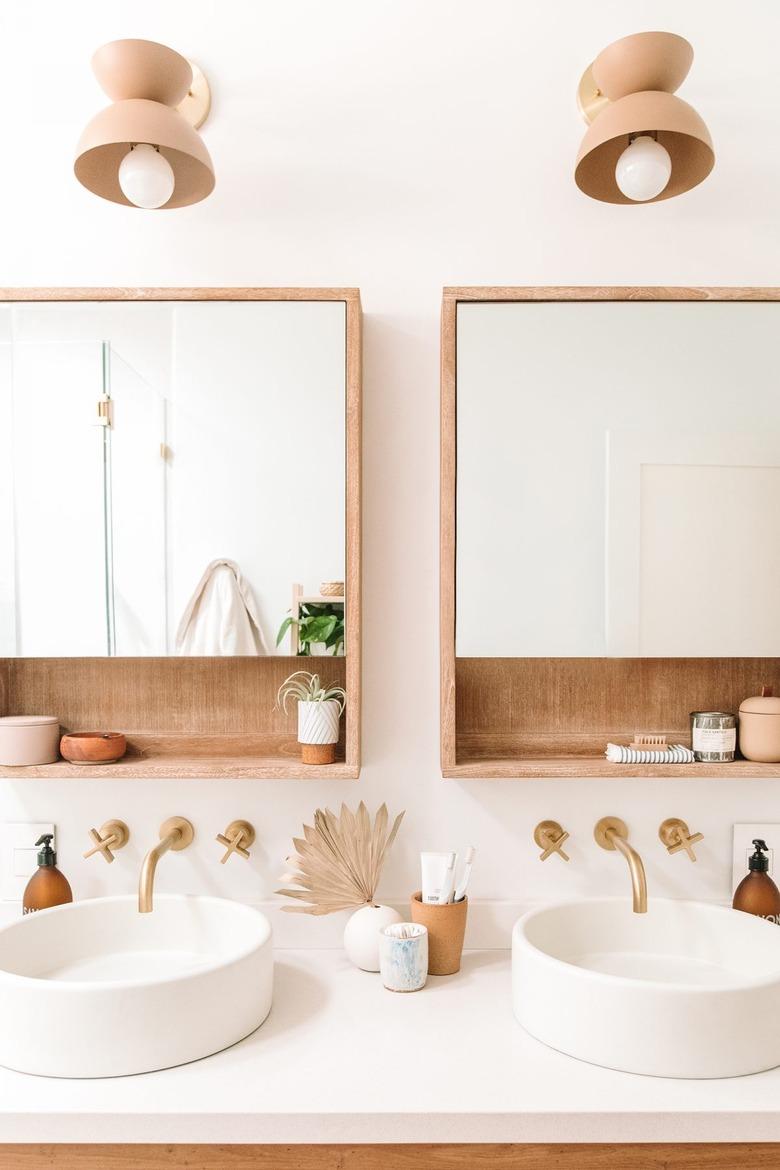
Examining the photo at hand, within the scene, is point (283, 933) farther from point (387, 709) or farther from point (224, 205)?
point (224, 205)

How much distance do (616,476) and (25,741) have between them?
103 centimetres

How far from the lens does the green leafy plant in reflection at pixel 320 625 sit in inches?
55.9

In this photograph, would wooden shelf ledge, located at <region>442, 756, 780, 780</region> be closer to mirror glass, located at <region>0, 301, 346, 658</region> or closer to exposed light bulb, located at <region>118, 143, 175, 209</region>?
mirror glass, located at <region>0, 301, 346, 658</region>

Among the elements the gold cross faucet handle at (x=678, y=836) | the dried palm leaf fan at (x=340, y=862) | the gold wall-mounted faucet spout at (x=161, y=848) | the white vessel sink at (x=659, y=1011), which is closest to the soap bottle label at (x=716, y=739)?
the gold cross faucet handle at (x=678, y=836)

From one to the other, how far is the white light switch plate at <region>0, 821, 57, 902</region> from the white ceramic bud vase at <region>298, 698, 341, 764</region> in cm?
46

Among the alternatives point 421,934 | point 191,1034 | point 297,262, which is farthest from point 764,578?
point 191,1034

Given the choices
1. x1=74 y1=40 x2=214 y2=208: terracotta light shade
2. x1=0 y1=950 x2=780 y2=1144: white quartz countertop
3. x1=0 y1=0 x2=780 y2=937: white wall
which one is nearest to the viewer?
x1=0 y1=950 x2=780 y2=1144: white quartz countertop

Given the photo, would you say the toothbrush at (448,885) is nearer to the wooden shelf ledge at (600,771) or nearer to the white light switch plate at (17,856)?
the wooden shelf ledge at (600,771)

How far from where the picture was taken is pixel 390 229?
1.48 metres

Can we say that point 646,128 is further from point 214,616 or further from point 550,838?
point 550,838

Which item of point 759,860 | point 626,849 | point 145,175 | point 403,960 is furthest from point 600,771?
point 145,175

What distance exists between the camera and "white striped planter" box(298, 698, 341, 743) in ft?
4.60

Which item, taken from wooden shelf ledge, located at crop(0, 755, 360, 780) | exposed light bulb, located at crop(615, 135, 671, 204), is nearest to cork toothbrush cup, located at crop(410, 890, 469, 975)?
wooden shelf ledge, located at crop(0, 755, 360, 780)

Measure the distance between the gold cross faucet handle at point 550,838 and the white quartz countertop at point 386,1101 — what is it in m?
0.37
